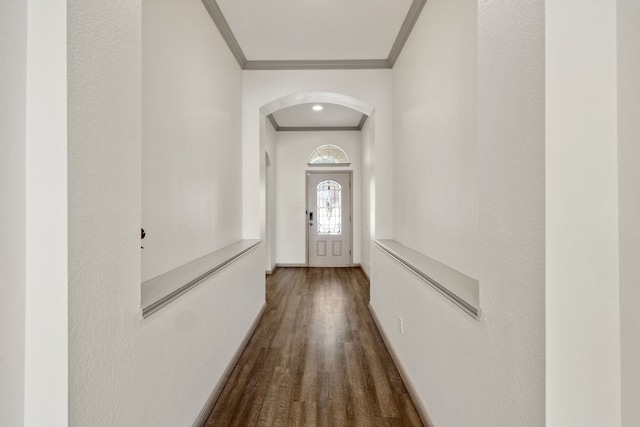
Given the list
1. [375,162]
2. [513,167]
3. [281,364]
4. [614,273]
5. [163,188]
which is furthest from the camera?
[375,162]

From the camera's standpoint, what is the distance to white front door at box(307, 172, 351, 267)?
639cm

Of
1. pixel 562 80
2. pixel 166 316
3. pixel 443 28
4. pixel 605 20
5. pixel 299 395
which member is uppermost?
pixel 443 28

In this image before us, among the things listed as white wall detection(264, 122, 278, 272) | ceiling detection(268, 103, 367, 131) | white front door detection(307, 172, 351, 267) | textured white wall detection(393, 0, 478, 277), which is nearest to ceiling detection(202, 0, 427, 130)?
textured white wall detection(393, 0, 478, 277)

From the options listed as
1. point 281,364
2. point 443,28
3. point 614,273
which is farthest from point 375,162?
point 614,273

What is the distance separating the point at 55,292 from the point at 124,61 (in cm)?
75

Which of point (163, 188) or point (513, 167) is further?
point (163, 188)

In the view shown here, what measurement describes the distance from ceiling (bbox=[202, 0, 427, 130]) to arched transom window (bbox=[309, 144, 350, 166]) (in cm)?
291

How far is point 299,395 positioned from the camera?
2096mm

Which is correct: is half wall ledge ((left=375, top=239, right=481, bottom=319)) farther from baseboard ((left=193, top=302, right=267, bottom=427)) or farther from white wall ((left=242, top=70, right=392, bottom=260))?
baseboard ((left=193, top=302, right=267, bottom=427))

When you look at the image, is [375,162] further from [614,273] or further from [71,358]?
[71,358]

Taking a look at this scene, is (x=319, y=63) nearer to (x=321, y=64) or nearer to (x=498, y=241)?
(x=321, y=64)

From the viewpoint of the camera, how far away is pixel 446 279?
1.62m

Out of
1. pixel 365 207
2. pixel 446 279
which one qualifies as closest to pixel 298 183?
pixel 365 207

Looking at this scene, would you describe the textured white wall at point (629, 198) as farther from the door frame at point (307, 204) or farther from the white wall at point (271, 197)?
the door frame at point (307, 204)
